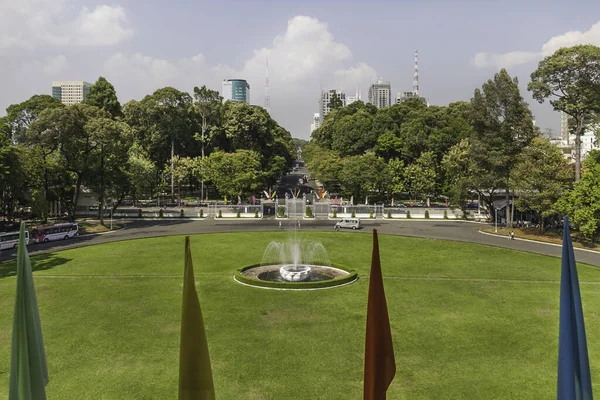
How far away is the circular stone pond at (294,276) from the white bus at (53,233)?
79.6 feet

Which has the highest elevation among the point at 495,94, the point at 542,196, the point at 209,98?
the point at 209,98

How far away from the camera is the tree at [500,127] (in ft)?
158

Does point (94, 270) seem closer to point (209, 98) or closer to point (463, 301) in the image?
point (463, 301)

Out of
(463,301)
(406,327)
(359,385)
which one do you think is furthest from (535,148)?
(359,385)

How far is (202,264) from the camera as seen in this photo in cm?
3048

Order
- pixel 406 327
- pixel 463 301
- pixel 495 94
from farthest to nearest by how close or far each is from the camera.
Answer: pixel 495 94
pixel 463 301
pixel 406 327

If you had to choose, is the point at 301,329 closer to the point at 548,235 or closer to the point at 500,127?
the point at 548,235

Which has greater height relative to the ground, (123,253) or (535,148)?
(535,148)

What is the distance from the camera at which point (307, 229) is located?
49656 millimetres

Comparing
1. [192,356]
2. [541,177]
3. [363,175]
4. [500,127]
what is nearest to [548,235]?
[541,177]

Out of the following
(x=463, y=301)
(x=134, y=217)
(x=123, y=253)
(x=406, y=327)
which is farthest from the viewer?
(x=134, y=217)

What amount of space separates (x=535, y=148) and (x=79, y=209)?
197ft

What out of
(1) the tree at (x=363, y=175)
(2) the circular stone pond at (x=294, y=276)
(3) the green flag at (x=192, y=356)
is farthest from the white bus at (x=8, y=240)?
(1) the tree at (x=363, y=175)

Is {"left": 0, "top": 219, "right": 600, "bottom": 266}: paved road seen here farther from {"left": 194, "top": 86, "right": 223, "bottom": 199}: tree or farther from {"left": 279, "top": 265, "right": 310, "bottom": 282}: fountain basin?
{"left": 194, "top": 86, "right": 223, "bottom": 199}: tree
